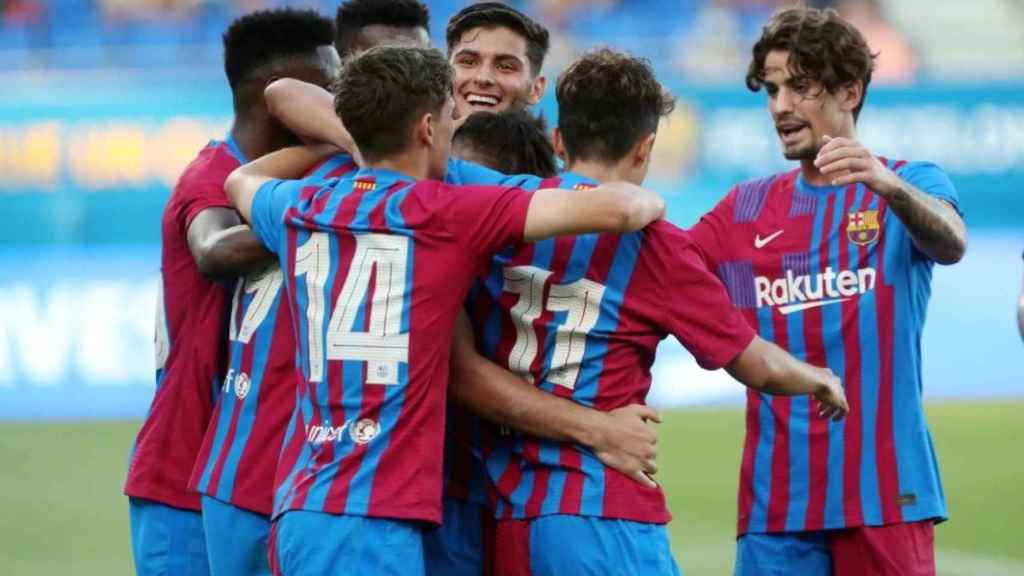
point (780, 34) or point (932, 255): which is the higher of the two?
point (780, 34)

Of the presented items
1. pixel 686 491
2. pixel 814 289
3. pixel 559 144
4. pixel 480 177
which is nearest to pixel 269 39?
pixel 480 177

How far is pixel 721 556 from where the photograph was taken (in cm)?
→ 816

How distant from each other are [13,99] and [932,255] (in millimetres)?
10146

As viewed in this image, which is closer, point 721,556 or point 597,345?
point 597,345

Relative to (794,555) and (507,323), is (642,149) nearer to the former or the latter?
(507,323)

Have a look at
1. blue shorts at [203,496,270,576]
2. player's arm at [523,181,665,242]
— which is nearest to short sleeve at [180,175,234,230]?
blue shorts at [203,496,270,576]

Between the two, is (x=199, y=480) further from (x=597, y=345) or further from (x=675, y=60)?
(x=675, y=60)

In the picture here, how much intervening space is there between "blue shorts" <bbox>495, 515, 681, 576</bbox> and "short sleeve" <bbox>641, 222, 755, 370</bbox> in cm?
45

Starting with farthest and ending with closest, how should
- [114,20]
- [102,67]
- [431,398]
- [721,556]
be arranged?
[114,20] < [102,67] < [721,556] < [431,398]

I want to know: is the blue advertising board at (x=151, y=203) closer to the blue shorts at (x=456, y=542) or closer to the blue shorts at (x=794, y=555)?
the blue shorts at (x=794, y=555)

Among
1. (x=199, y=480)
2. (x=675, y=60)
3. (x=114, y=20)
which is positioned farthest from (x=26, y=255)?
(x=199, y=480)

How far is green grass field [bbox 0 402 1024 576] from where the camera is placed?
8195 millimetres

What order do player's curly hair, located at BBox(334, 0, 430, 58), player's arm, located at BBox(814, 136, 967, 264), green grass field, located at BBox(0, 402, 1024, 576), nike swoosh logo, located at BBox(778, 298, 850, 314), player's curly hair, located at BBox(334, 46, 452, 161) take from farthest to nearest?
green grass field, located at BBox(0, 402, 1024, 576), player's curly hair, located at BBox(334, 0, 430, 58), nike swoosh logo, located at BBox(778, 298, 850, 314), player's arm, located at BBox(814, 136, 967, 264), player's curly hair, located at BBox(334, 46, 452, 161)

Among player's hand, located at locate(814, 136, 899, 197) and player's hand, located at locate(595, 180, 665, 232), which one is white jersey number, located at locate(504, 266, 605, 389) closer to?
player's hand, located at locate(595, 180, 665, 232)
